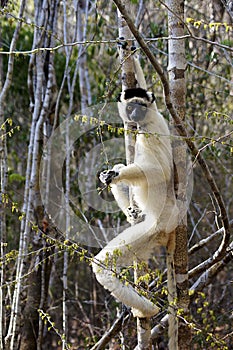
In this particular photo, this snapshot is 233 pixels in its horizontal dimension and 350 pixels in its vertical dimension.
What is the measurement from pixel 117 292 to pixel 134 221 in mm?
491

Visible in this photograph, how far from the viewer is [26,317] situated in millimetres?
4332

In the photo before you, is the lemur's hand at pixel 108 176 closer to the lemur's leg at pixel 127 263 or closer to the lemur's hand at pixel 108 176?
the lemur's hand at pixel 108 176

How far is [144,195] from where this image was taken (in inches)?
123

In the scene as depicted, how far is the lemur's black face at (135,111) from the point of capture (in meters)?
3.00

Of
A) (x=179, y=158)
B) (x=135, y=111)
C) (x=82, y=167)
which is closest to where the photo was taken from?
(x=179, y=158)

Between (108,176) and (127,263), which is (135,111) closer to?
(108,176)

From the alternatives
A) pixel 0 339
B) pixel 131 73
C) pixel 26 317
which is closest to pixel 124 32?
pixel 131 73

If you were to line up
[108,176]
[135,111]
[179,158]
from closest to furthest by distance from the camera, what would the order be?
[108,176] → [179,158] → [135,111]

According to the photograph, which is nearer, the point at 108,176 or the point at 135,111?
the point at 108,176

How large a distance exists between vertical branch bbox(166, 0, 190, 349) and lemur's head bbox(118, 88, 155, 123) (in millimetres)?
255

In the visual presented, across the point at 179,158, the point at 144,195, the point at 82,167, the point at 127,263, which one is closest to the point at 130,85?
the point at 179,158

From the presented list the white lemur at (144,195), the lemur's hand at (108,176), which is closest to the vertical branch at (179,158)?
the white lemur at (144,195)

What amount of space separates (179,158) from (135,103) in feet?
1.30

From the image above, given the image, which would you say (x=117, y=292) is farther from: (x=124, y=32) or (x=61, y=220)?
(x=61, y=220)
